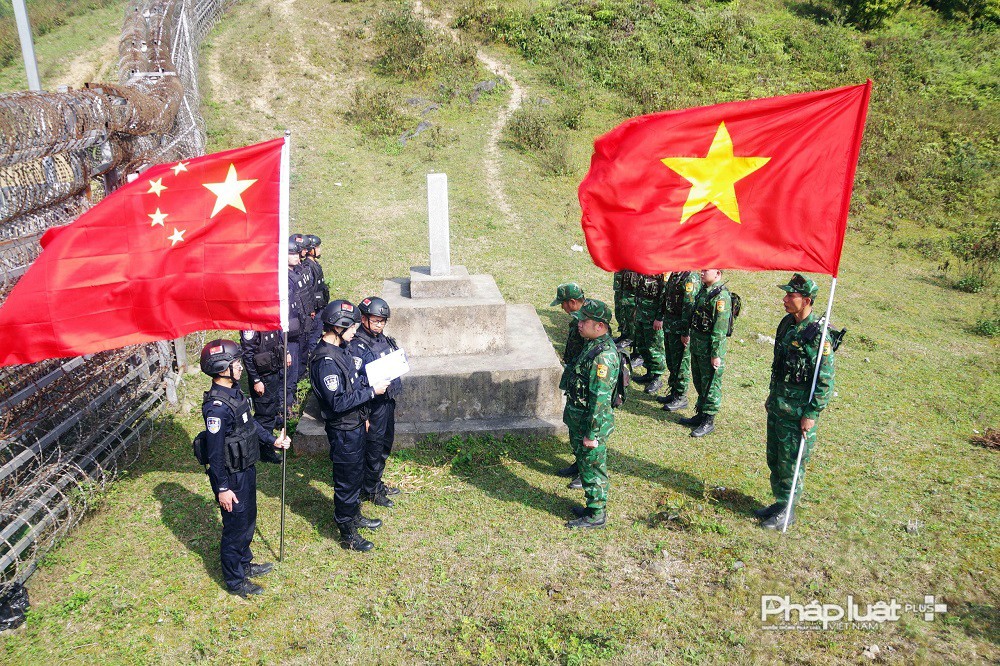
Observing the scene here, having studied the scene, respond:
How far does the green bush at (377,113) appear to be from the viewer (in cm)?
1817

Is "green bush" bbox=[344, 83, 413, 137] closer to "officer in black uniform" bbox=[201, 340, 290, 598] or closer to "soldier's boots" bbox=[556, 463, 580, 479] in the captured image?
"soldier's boots" bbox=[556, 463, 580, 479]

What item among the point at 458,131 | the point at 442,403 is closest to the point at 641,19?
the point at 458,131

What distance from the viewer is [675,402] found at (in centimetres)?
804

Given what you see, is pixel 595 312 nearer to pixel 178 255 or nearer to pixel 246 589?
pixel 178 255

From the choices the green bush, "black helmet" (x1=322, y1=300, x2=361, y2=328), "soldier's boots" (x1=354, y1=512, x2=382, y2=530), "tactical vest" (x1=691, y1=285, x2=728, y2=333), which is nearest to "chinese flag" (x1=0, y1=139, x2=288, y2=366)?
"black helmet" (x1=322, y1=300, x2=361, y2=328)

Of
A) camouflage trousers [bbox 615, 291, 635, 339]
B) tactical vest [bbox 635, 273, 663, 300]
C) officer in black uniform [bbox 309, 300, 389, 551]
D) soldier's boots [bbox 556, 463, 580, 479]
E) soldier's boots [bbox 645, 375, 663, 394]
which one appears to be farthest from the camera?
camouflage trousers [bbox 615, 291, 635, 339]

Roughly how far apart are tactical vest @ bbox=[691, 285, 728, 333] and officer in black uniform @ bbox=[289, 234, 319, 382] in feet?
14.9

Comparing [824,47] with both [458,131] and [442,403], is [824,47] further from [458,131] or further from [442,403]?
[442,403]

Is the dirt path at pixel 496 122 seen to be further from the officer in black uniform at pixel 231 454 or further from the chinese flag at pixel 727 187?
the officer in black uniform at pixel 231 454

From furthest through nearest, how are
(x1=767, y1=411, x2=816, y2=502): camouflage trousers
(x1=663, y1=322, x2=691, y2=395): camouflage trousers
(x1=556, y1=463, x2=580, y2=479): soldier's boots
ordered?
(x1=663, y1=322, x2=691, y2=395): camouflage trousers → (x1=556, y1=463, x2=580, y2=479): soldier's boots → (x1=767, y1=411, x2=816, y2=502): camouflage trousers

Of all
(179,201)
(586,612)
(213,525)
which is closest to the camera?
(179,201)

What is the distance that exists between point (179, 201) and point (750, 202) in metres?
4.21

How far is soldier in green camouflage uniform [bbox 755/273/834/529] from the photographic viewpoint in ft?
17.5

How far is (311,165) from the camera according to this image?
53.8 ft
